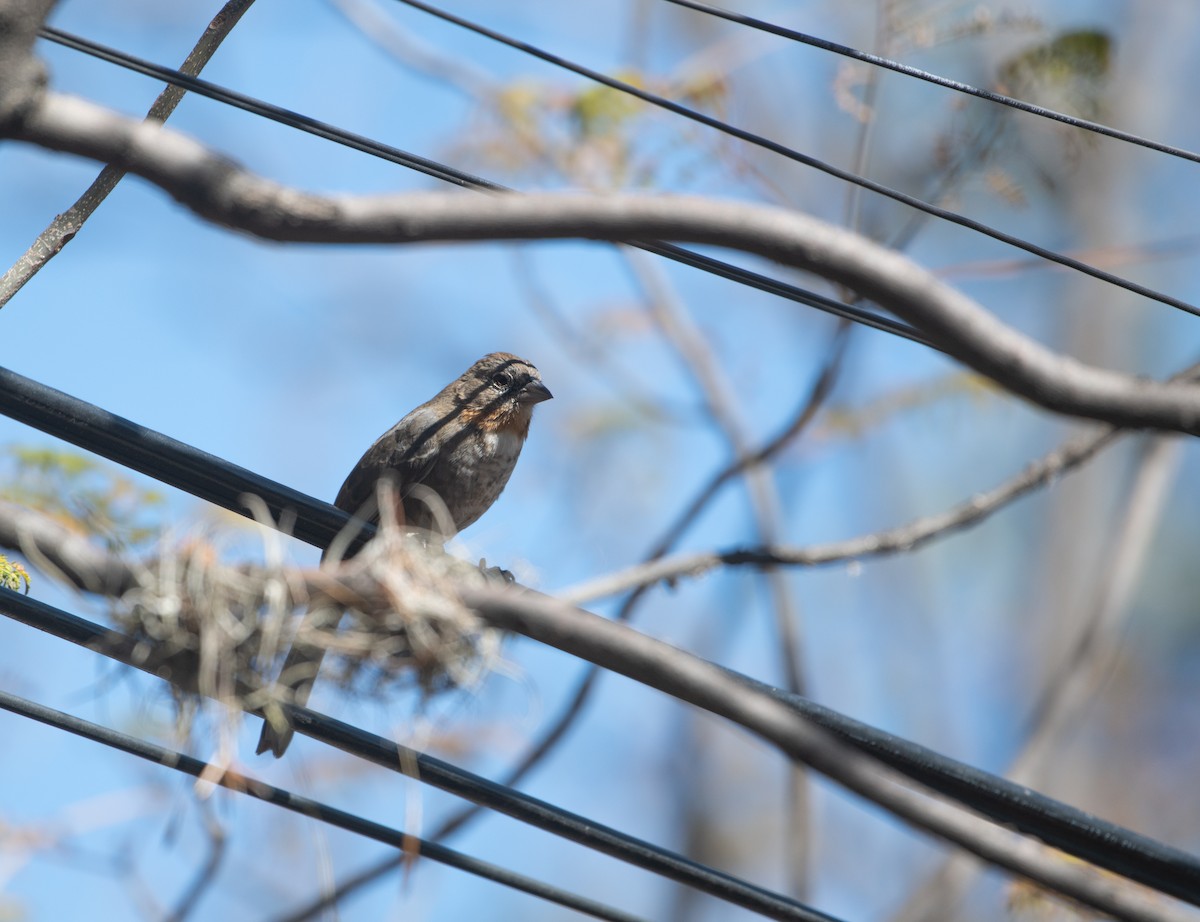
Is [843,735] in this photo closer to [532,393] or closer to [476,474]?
[476,474]

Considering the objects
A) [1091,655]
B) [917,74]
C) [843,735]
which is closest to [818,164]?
[917,74]

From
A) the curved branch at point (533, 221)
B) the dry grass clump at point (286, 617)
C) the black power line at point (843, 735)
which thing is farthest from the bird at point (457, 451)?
the curved branch at point (533, 221)

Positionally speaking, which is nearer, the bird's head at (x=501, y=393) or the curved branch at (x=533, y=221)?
the curved branch at (x=533, y=221)

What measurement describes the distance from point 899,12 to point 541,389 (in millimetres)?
3138

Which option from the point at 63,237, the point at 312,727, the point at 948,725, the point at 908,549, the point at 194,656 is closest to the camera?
the point at 194,656

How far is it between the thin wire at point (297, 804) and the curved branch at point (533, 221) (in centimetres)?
144

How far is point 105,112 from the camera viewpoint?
272 centimetres

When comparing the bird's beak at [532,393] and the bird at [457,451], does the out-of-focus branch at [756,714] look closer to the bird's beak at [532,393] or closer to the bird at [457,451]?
the bird at [457,451]

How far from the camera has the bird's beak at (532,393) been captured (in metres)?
6.85

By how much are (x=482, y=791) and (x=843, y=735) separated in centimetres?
102

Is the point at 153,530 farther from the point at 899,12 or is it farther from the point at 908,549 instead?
the point at 899,12

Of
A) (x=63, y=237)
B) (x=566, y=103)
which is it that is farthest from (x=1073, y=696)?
(x=63, y=237)

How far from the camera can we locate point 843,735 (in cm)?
375

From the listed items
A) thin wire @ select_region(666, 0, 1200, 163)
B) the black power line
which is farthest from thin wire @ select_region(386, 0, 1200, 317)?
the black power line
